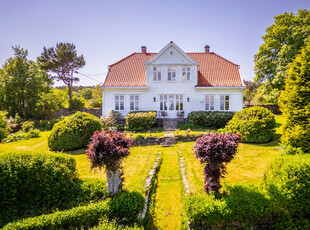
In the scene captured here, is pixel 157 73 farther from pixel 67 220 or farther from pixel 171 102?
pixel 67 220

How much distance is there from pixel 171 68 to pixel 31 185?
17.8 m

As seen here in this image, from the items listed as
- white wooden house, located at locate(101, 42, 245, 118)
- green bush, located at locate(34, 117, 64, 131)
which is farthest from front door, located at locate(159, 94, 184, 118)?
green bush, located at locate(34, 117, 64, 131)

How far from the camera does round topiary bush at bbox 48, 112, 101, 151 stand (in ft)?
37.9

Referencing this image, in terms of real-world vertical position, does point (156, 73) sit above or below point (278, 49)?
below

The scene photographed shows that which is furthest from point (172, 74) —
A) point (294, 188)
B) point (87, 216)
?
point (87, 216)

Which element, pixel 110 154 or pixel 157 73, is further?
pixel 157 73

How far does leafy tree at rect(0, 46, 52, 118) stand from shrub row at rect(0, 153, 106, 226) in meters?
23.4

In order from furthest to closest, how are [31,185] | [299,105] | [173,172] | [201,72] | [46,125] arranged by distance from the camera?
[201,72] < [46,125] < [173,172] < [299,105] < [31,185]

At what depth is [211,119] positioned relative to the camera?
689 inches

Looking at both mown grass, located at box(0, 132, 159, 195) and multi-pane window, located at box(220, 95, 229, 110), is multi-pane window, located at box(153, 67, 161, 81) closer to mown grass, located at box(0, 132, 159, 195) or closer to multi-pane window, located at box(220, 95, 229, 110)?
multi-pane window, located at box(220, 95, 229, 110)

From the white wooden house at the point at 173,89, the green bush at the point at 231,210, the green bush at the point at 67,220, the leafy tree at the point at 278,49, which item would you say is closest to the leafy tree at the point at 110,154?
the green bush at the point at 67,220

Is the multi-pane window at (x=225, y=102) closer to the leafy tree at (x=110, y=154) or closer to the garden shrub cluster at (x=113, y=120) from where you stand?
the garden shrub cluster at (x=113, y=120)

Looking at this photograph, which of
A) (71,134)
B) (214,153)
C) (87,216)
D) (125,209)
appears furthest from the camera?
(71,134)

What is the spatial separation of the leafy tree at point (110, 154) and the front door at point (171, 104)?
1514cm
